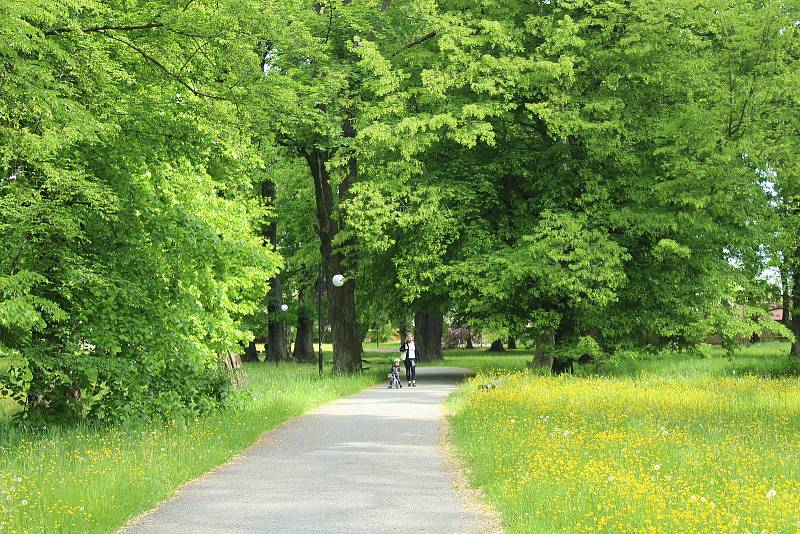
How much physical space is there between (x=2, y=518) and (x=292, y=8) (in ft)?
71.2

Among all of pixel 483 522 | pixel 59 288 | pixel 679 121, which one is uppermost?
pixel 679 121

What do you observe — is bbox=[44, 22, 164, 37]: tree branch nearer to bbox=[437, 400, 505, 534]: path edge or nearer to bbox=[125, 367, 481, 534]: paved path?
bbox=[125, 367, 481, 534]: paved path

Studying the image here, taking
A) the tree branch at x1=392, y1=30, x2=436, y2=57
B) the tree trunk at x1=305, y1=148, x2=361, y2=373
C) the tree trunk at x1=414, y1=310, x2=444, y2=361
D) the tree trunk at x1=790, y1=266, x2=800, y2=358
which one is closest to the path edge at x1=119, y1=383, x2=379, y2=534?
the tree trunk at x1=305, y1=148, x2=361, y2=373

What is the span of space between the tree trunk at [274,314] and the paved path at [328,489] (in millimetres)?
27903

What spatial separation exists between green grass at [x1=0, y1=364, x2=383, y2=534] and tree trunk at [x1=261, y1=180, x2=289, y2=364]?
2724 centimetres

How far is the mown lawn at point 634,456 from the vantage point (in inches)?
296

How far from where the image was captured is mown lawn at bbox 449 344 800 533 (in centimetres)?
752

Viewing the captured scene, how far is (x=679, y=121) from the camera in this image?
966 inches

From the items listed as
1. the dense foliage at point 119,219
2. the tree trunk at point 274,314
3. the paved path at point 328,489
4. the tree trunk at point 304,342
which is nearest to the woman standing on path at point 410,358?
the paved path at point 328,489

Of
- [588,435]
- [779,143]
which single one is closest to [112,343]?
[588,435]

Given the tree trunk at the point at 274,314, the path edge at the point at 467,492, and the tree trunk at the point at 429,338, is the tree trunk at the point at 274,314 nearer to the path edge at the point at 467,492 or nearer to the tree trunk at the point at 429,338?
the tree trunk at the point at 429,338

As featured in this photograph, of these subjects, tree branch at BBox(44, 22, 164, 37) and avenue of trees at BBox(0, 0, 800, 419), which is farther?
avenue of trees at BBox(0, 0, 800, 419)

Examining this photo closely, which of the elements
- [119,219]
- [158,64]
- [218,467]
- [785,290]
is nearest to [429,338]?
[785,290]

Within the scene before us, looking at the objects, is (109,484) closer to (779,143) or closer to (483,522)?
(483,522)
